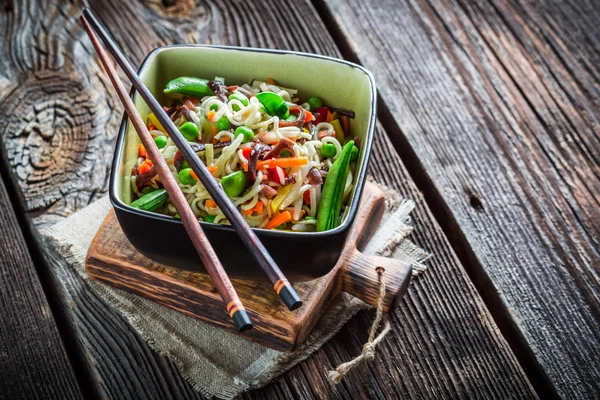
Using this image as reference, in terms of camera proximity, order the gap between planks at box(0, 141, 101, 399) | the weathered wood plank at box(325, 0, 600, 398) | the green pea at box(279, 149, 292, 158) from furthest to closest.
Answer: the weathered wood plank at box(325, 0, 600, 398), the gap between planks at box(0, 141, 101, 399), the green pea at box(279, 149, 292, 158)

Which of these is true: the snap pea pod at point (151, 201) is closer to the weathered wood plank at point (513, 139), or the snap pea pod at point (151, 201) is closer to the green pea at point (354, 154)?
the green pea at point (354, 154)

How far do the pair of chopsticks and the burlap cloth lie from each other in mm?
454

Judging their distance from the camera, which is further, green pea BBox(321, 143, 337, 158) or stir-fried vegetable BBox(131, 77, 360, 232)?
green pea BBox(321, 143, 337, 158)

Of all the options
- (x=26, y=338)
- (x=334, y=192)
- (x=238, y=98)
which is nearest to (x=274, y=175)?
(x=334, y=192)

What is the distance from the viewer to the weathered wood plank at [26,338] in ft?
4.84

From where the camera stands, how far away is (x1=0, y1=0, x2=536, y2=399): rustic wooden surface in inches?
59.1

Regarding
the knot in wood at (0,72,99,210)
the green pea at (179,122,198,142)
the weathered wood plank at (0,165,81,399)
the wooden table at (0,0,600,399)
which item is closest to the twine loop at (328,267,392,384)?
the wooden table at (0,0,600,399)

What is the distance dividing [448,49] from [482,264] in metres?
0.92

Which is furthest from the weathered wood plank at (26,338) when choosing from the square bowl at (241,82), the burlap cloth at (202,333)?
the square bowl at (241,82)

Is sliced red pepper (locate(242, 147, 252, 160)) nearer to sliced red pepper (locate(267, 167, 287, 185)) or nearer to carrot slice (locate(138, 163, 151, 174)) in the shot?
sliced red pepper (locate(267, 167, 287, 185))

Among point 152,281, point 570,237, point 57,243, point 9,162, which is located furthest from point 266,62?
point 570,237

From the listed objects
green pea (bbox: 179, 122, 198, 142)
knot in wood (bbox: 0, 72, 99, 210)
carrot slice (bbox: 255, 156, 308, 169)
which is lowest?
knot in wood (bbox: 0, 72, 99, 210)

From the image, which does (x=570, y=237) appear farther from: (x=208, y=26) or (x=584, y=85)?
(x=208, y=26)

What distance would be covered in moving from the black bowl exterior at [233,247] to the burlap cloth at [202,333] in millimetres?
254
